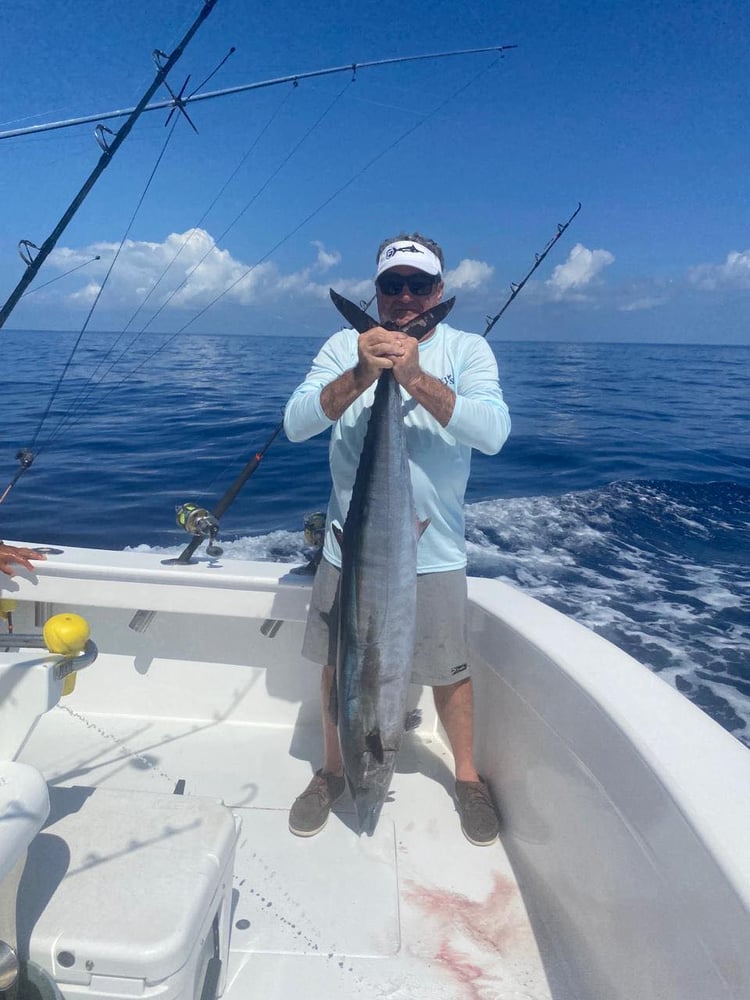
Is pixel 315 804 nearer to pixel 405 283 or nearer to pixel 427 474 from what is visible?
pixel 427 474

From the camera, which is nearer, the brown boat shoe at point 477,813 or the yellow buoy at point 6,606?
the brown boat shoe at point 477,813

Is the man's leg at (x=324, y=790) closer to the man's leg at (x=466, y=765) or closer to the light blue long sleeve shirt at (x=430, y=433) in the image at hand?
the man's leg at (x=466, y=765)

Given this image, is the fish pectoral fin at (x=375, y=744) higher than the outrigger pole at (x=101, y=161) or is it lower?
lower

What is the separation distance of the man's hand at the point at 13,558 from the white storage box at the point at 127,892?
1.38 m

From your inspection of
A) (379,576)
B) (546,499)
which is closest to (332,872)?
(379,576)

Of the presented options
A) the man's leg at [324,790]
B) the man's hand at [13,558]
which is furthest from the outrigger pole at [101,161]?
the man's leg at [324,790]

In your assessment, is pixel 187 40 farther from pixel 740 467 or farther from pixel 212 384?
pixel 212 384

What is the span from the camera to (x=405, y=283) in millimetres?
2244

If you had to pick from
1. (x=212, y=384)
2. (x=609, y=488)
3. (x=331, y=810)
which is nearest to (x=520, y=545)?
(x=609, y=488)

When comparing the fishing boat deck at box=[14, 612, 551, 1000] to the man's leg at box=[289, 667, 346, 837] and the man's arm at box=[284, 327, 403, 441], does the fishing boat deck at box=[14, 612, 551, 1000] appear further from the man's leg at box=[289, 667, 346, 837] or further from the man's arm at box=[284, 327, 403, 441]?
the man's arm at box=[284, 327, 403, 441]

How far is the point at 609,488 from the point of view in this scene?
8.33 m

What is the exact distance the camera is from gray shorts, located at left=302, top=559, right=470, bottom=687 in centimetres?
238

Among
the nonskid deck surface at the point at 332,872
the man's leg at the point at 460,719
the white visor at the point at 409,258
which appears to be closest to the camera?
the nonskid deck surface at the point at 332,872

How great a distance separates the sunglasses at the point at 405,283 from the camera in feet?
7.33
